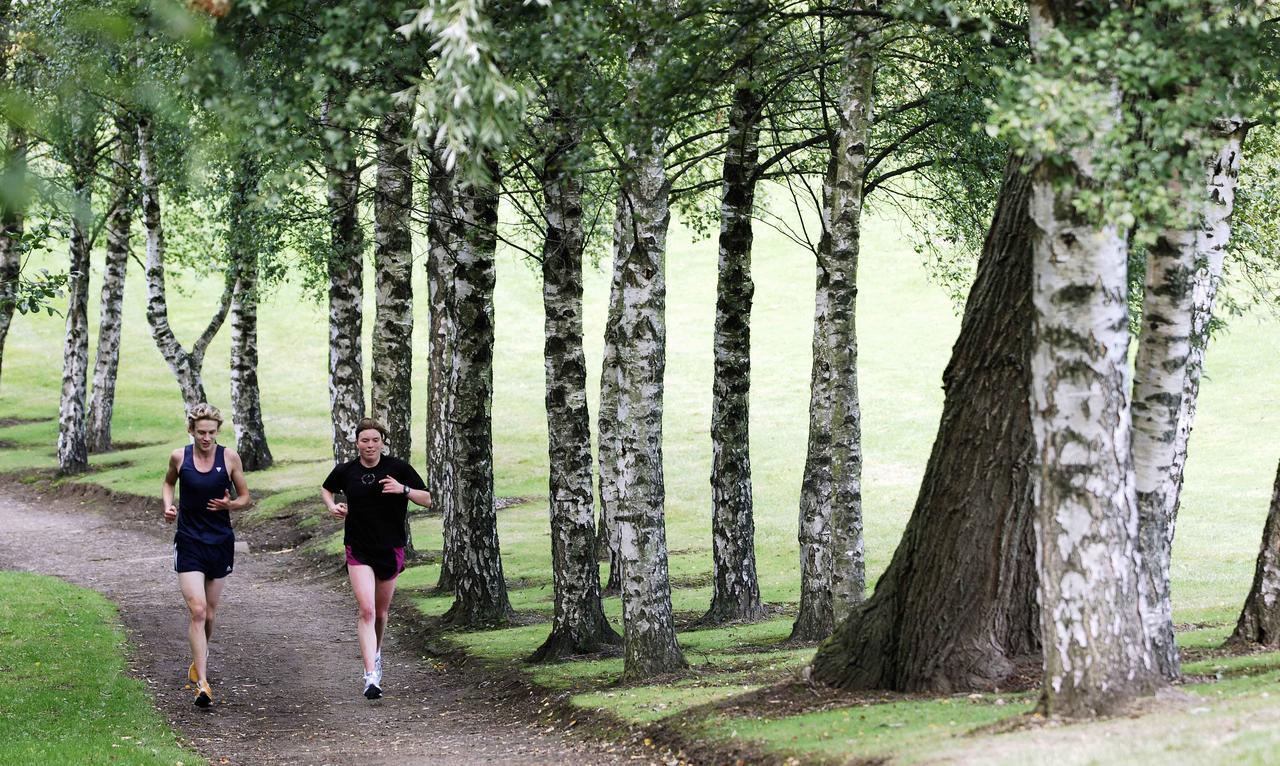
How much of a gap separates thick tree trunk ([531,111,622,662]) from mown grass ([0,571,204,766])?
4.70 metres

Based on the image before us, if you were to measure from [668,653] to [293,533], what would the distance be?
17785 mm

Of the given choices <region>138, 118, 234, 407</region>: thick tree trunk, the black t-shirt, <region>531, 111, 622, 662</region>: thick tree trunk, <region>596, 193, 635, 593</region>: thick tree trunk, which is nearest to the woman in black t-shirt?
the black t-shirt

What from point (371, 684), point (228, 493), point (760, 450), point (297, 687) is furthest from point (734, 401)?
point (760, 450)

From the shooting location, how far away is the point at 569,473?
15.1 m

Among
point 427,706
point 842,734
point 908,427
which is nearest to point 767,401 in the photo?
point 908,427

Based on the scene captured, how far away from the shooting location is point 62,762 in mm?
9078

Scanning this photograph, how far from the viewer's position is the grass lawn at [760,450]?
8922 millimetres

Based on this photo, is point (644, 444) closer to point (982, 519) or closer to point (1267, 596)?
point (982, 519)

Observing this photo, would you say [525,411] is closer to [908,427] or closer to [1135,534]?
[908,427]

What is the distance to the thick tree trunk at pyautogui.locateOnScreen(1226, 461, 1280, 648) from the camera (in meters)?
10.6

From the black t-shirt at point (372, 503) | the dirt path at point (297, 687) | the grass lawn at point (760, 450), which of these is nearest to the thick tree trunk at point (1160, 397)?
the grass lawn at point (760, 450)

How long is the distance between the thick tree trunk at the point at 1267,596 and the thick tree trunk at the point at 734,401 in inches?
278

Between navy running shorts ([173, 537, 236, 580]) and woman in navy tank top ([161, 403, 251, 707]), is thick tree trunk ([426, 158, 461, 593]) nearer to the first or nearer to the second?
woman in navy tank top ([161, 403, 251, 707])

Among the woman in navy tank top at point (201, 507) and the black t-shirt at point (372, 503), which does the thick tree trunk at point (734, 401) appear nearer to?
the black t-shirt at point (372, 503)
